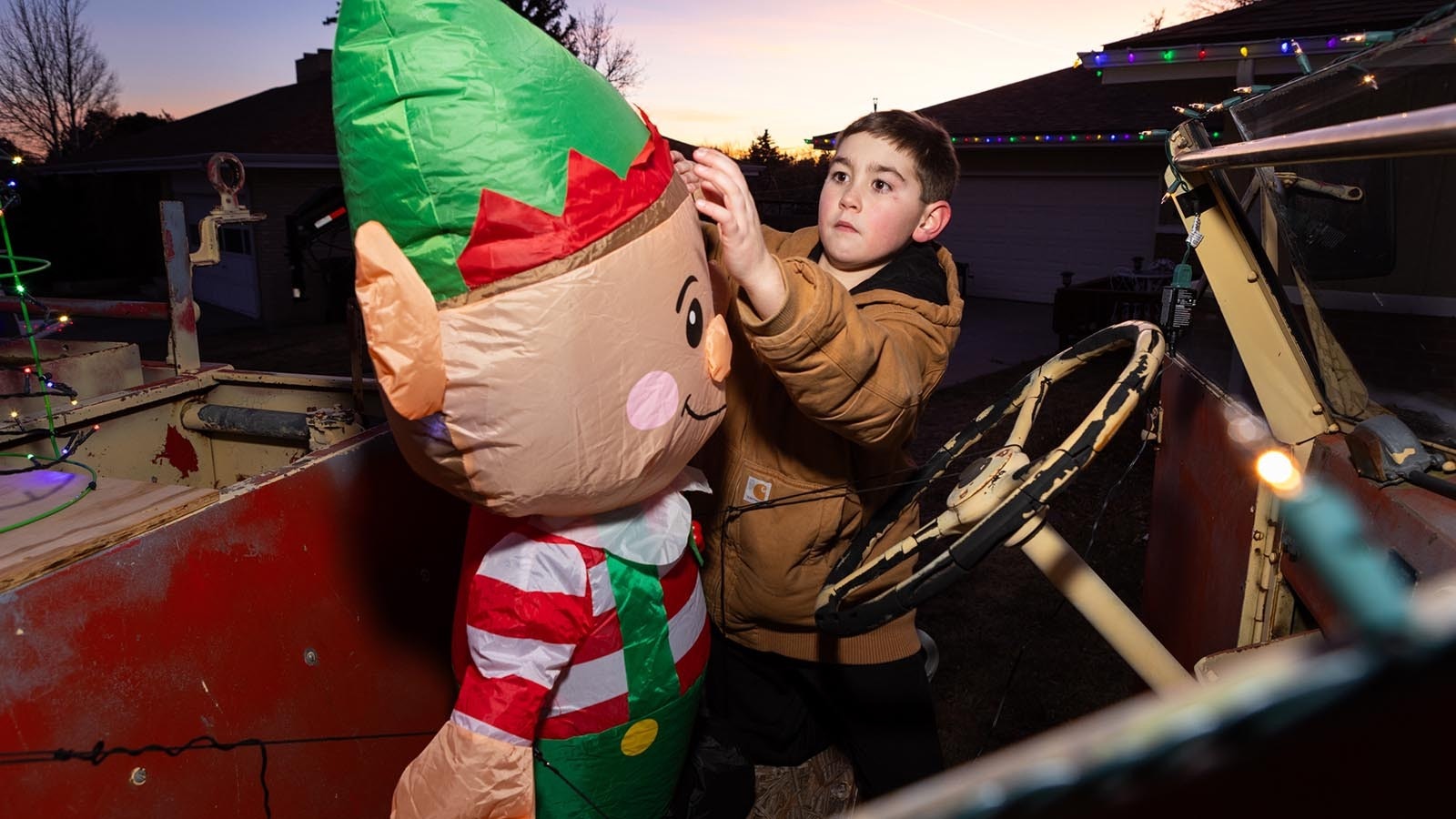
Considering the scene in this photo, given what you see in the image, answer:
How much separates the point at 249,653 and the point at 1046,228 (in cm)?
1445

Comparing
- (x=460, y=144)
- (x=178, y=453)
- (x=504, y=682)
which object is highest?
(x=460, y=144)

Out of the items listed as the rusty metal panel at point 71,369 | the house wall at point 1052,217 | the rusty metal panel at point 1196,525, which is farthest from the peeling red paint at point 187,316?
the house wall at point 1052,217

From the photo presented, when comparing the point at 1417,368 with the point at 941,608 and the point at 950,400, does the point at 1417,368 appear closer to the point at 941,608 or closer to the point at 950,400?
the point at 941,608

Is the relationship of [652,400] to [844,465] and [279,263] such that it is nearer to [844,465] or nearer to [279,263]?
[844,465]

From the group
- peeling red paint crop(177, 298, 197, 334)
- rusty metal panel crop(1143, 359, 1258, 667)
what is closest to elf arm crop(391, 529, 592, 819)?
rusty metal panel crop(1143, 359, 1258, 667)

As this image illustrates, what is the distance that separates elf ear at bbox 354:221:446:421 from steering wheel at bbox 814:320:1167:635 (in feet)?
2.87

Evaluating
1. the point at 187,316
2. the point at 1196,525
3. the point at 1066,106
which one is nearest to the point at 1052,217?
the point at 1066,106

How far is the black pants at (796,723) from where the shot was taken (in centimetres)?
223

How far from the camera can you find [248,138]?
600 inches

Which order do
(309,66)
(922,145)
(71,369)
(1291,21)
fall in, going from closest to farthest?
1. (922,145)
2. (71,369)
3. (1291,21)
4. (309,66)

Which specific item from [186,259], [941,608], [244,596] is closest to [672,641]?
[244,596]

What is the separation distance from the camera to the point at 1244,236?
6.61ft

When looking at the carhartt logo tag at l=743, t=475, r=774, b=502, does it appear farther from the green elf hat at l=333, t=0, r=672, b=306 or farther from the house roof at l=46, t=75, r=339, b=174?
the house roof at l=46, t=75, r=339, b=174

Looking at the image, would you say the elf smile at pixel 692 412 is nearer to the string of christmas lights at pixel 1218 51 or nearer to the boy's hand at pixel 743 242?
the boy's hand at pixel 743 242
